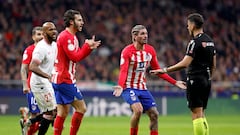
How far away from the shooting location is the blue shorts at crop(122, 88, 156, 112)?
13266 mm

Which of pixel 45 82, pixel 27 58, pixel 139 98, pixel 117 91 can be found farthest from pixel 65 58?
pixel 27 58

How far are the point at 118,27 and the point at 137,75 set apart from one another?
20.9m

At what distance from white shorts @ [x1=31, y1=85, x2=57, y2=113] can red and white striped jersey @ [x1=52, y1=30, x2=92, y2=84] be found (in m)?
0.64

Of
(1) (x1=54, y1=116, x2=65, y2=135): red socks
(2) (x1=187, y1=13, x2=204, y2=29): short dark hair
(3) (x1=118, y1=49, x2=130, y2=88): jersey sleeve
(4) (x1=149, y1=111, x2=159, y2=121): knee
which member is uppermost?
(2) (x1=187, y1=13, x2=204, y2=29): short dark hair

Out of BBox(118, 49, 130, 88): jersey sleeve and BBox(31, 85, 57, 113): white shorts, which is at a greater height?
BBox(118, 49, 130, 88): jersey sleeve

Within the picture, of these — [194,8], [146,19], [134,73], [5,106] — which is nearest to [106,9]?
[146,19]

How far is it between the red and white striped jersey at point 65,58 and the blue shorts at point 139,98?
1.22 metres

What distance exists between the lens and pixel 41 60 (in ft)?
42.4

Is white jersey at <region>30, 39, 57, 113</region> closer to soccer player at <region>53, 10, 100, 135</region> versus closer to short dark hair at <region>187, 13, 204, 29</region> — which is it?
soccer player at <region>53, 10, 100, 135</region>

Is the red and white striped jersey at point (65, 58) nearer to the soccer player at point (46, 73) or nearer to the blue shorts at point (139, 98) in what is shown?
the soccer player at point (46, 73)

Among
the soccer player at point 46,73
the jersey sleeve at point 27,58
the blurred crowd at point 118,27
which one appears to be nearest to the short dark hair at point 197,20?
the soccer player at point 46,73

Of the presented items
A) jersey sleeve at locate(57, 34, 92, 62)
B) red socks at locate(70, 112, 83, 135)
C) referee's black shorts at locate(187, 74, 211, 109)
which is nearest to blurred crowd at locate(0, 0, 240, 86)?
red socks at locate(70, 112, 83, 135)

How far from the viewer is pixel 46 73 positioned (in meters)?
13.0

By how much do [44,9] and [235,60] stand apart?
389 inches
